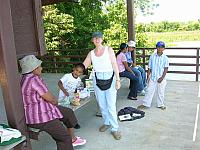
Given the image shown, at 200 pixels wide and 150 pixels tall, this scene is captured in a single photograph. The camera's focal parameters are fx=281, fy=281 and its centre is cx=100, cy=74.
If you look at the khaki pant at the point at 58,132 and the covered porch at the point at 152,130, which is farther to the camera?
the covered porch at the point at 152,130

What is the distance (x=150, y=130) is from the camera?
4.46 m

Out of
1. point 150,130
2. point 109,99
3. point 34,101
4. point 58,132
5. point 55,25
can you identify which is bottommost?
point 150,130

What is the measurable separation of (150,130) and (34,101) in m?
2.10

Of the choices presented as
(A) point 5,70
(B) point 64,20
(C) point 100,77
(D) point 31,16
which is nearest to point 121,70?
(C) point 100,77

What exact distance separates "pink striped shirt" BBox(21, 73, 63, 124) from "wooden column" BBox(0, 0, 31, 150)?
14 centimetres

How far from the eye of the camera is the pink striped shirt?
3117 mm

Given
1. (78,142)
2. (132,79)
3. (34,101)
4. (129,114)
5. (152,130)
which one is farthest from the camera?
(132,79)

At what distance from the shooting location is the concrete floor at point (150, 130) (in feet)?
12.9

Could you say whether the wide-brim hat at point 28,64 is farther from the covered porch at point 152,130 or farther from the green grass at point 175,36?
the green grass at point 175,36

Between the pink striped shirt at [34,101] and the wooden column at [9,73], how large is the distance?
0.14m

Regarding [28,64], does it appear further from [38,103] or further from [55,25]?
[55,25]

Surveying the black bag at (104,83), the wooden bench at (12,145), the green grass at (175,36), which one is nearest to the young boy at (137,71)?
the black bag at (104,83)

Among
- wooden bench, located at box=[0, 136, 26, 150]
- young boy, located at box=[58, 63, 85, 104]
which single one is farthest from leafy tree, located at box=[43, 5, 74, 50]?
wooden bench, located at box=[0, 136, 26, 150]

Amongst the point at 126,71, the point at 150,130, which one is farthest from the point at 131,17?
the point at 150,130
